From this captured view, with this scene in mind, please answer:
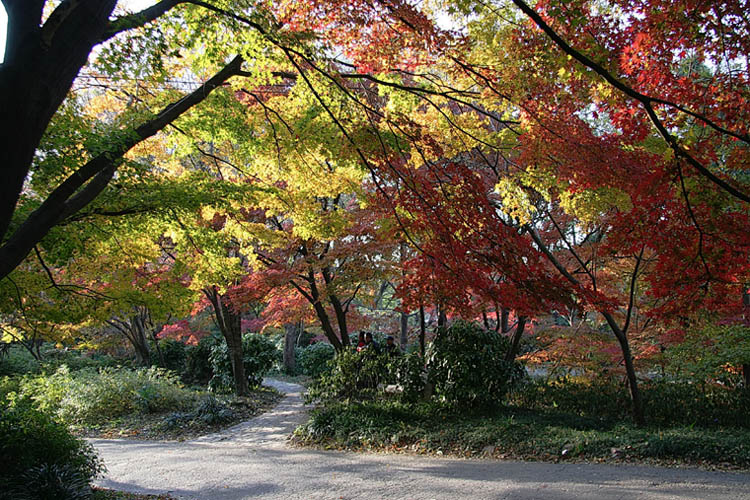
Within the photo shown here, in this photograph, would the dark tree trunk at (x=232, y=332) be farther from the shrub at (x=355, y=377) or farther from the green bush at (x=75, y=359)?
the green bush at (x=75, y=359)

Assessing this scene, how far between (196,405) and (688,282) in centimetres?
1006

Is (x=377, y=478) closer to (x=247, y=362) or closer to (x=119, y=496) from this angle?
(x=119, y=496)

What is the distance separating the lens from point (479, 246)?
4.70 meters

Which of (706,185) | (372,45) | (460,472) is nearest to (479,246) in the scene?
(706,185)

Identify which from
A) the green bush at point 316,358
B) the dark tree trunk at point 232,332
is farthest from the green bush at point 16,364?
the green bush at point 316,358

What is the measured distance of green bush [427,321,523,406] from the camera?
8008mm

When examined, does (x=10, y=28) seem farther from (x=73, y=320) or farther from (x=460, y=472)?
(x=460, y=472)

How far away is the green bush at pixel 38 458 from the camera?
412 centimetres

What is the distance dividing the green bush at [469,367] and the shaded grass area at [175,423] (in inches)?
186

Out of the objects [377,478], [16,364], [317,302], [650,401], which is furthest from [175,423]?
[16,364]

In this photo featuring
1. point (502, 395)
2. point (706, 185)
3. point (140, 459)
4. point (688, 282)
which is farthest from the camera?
point (502, 395)

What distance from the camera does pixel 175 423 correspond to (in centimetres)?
951

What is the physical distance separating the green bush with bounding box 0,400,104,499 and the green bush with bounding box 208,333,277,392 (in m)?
8.71

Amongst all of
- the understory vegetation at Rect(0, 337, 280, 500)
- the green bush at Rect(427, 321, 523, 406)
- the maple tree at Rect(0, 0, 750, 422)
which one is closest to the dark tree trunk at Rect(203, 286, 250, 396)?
the understory vegetation at Rect(0, 337, 280, 500)
